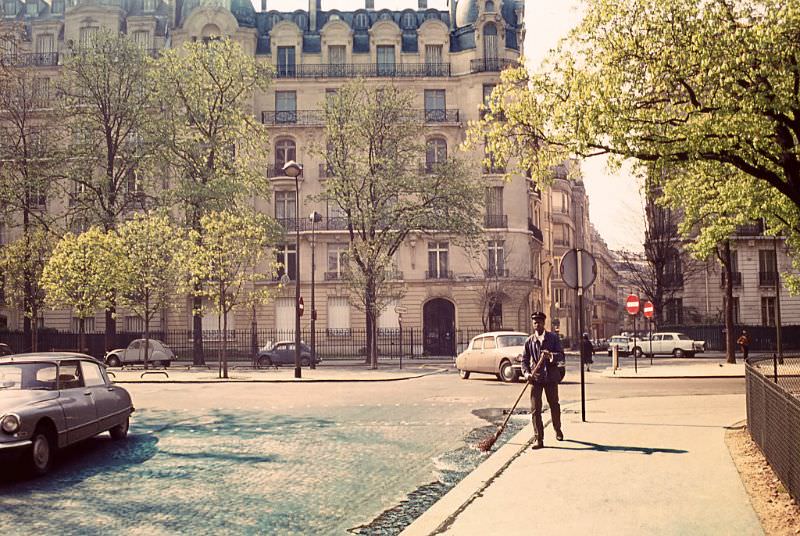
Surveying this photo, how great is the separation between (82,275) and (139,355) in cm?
751

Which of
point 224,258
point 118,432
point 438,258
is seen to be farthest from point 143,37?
point 118,432

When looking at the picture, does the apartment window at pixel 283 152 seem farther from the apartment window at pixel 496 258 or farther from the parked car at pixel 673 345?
the parked car at pixel 673 345

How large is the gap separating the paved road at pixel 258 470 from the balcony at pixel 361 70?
38.9 metres

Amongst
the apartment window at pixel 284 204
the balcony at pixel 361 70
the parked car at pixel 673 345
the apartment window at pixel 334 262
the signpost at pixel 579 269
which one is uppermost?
the balcony at pixel 361 70

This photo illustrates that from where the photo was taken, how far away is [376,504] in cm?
736

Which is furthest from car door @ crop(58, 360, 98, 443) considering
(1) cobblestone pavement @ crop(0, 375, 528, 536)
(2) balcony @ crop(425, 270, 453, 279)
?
(2) balcony @ crop(425, 270, 453, 279)

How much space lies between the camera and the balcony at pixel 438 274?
5169cm

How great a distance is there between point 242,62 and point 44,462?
108 ft

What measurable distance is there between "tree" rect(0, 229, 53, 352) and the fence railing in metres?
6.47

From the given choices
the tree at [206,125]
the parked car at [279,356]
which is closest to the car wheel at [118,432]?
the tree at [206,125]

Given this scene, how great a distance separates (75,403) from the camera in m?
10.0

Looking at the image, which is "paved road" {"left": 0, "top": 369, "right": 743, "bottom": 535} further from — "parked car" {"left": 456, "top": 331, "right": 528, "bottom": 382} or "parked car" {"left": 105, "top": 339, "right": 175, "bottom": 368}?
"parked car" {"left": 105, "top": 339, "right": 175, "bottom": 368}

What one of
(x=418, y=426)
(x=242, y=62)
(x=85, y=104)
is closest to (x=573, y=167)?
(x=418, y=426)

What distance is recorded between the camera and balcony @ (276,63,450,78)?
53156 mm
